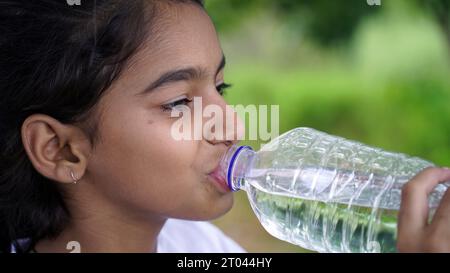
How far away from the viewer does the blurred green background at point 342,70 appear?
→ 3477 millimetres

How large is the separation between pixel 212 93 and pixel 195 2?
230 mm

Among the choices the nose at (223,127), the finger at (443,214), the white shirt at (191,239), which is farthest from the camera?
the white shirt at (191,239)

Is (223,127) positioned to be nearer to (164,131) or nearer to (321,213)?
(164,131)

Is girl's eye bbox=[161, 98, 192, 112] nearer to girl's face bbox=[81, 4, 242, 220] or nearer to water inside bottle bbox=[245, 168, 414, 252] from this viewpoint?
girl's face bbox=[81, 4, 242, 220]

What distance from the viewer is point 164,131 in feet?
4.37

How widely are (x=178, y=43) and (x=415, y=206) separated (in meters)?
0.60

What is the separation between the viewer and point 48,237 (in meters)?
1.58

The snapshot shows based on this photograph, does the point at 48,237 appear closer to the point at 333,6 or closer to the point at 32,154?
the point at 32,154

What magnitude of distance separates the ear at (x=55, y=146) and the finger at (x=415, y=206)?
0.68 m

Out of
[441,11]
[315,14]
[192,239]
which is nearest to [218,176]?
[192,239]

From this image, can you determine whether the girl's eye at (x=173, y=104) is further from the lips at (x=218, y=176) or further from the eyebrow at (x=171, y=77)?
the lips at (x=218, y=176)

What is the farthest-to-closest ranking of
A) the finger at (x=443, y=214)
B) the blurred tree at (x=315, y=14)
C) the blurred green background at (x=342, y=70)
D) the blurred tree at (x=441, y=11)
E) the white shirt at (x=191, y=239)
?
the blurred green background at (x=342, y=70) → the blurred tree at (x=315, y=14) → the blurred tree at (x=441, y=11) → the white shirt at (x=191, y=239) → the finger at (x=443, y=214)

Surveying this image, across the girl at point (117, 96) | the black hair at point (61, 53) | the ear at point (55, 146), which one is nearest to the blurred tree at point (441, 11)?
the girl at point (117, 96)

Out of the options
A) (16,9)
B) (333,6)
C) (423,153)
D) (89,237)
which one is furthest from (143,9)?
(423,153)
